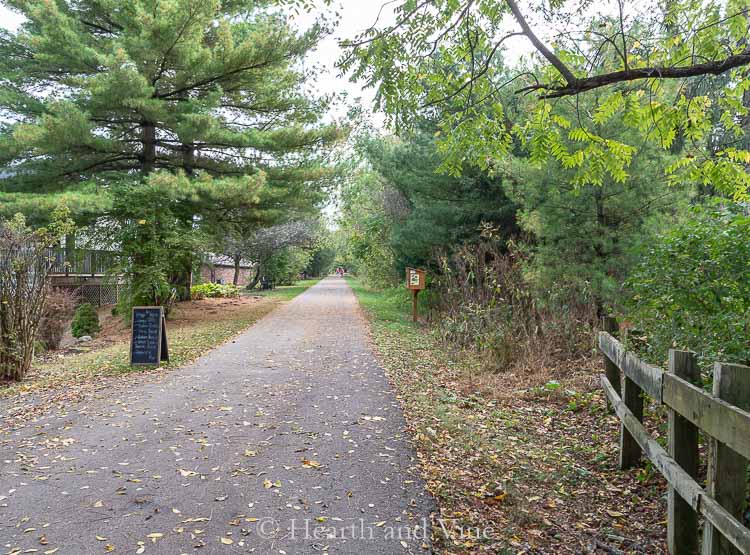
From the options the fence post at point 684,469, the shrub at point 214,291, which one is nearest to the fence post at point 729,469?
the fence post at point 684,469

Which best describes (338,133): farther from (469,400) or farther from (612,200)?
(469,400)

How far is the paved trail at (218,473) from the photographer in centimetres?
336

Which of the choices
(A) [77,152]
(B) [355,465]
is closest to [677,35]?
(B) [355,465]

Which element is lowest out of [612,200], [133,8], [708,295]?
[708,295]

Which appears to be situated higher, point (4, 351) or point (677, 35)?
point (677, 35)

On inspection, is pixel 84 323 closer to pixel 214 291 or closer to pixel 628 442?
pixel 214 291

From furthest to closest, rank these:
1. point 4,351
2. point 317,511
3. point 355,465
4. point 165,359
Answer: point 165,359, point 4,351, point 355,465, point 317,511

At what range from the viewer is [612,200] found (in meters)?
8.51

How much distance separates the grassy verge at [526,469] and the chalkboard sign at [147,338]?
13.5ft

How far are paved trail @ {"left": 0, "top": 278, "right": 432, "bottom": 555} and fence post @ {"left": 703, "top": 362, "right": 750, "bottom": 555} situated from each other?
160 centimetres

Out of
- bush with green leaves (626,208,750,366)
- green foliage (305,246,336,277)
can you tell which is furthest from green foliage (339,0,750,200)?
green foliage (305,246,336,277)

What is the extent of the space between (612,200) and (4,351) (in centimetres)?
1009

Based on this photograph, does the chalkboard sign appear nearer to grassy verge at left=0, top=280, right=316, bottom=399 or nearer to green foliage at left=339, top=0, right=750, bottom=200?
grassy verge at left=0, top=280, right=316, bottom=399

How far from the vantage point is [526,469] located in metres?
4.58
